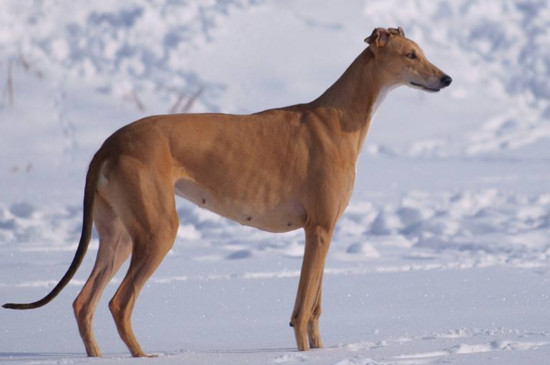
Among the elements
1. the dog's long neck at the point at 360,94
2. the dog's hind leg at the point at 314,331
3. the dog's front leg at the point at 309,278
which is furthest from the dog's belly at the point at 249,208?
the dog's long neck at the point at 360,94

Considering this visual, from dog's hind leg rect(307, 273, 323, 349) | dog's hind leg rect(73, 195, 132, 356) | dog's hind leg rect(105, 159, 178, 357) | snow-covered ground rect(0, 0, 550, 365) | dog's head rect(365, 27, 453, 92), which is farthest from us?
snow-covered ground rect(0, 0, 550, 365)

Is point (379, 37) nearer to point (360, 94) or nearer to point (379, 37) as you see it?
point (379, 37)

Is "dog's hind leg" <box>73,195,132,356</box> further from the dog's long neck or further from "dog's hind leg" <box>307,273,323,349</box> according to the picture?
the dog's long neck

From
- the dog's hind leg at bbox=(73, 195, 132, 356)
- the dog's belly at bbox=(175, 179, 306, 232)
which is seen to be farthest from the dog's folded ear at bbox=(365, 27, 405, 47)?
the dog's hind leg at bbox=(73, 195, 132, 356)

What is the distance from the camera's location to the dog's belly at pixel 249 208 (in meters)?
6.18

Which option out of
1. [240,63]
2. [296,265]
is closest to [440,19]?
[240,63]

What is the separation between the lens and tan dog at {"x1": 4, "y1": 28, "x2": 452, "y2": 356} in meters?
5.90

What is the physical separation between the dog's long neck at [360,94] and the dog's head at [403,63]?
63 millimetres

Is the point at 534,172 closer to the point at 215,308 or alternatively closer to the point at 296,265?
the point at 296,265

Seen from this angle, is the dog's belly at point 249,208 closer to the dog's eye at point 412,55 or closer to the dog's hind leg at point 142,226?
the dog's hind leg at point 142,226

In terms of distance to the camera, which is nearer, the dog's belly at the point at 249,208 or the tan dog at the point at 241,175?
the tan dog at the point at 241,175

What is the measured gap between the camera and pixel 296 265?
916 centimetres

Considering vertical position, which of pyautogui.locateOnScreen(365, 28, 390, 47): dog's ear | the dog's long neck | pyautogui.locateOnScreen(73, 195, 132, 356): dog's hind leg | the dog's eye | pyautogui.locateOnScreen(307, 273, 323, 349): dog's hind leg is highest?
pyautogui.locateOnScreen(365, 28, 390, 47): dog's ear

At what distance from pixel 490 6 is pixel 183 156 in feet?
41.2
